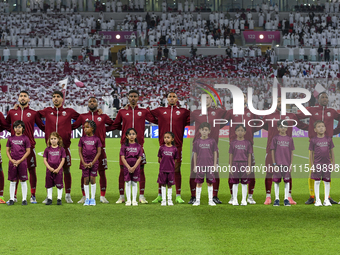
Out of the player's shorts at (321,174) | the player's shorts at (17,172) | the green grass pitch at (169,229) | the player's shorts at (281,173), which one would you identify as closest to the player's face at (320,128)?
the player's shorts at (321,174)

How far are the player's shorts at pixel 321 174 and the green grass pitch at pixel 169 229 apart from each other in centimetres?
52

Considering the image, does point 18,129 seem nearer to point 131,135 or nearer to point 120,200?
point 131,135

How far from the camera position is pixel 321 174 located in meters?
8.84

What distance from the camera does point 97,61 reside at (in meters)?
42.7

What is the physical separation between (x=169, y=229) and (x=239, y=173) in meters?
2.27

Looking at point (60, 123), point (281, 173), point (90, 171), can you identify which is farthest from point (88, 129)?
point (281, 173)

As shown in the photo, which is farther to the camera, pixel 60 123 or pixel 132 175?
pixel 60 123

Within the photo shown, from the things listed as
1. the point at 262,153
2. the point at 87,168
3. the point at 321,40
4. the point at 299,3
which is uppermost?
the point at 299,3

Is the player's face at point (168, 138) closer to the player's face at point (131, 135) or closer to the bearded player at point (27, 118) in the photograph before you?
the player's face at point (131, 135)

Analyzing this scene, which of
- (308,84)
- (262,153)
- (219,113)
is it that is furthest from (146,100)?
(219,113)

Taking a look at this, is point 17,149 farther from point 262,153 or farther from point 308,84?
point 308,84

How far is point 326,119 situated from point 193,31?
39.1 meters

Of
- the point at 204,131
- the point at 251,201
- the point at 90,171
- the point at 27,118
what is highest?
the point at 27,118

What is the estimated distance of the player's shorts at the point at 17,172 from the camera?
29.2 ft
